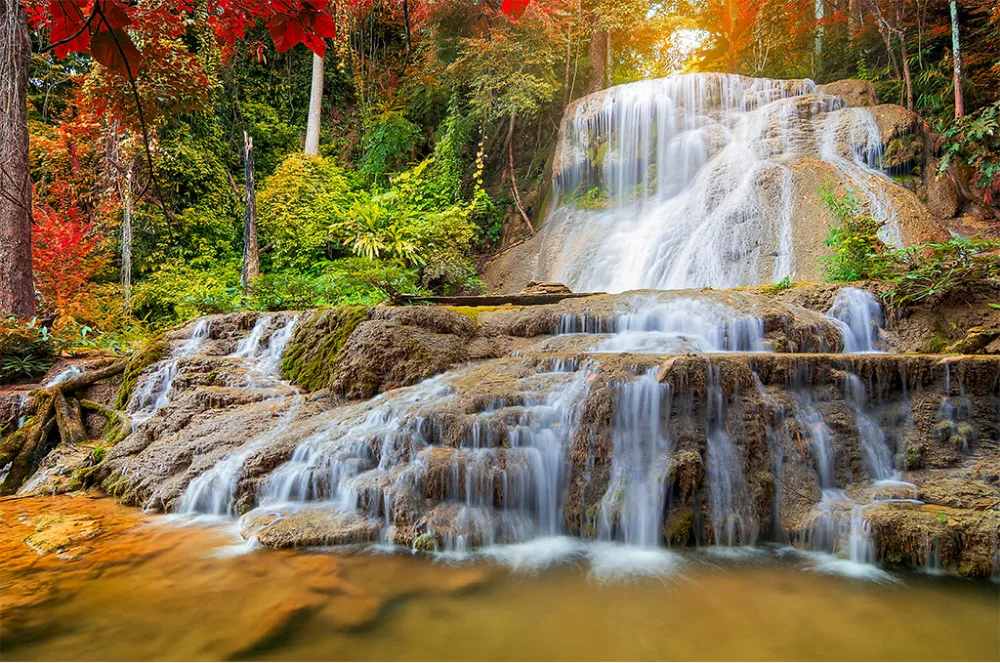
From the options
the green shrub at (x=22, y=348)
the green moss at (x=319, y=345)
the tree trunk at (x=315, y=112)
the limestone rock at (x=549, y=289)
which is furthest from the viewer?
the tree trunk at (x=315, y=112)

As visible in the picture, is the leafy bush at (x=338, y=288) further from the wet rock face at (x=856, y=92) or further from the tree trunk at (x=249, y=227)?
the wet rock face at (x=856, y=92)

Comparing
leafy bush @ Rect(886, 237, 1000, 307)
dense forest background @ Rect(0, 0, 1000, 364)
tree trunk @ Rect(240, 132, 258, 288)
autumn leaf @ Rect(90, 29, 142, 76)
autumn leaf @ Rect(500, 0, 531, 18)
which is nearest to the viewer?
→ autumn leaf @ Rect(90, 29, 142, 76)

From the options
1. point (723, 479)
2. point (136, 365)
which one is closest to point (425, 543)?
point (723, 479)

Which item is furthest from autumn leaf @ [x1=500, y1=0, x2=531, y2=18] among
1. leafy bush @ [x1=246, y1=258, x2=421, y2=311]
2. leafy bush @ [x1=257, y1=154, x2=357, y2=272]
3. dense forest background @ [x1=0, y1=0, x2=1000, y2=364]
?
leafy bush @ [x1=257, y1=154, x2=357, y2=272]

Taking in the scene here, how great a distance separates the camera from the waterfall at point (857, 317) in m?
5.18

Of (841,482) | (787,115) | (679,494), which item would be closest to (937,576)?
(841,482)

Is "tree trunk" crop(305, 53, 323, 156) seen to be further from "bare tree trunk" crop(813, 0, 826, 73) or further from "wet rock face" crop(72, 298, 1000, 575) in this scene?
"bare tree trunk" crop(813, 0, 826, 73)

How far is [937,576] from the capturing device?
275 cm

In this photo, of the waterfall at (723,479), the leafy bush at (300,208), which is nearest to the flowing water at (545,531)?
the waterfall at (723,479)

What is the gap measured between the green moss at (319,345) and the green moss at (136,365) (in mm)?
1759

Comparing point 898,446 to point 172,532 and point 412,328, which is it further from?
point 172,532

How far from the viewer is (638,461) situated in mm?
3477

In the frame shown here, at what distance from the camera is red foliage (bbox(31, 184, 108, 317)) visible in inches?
370

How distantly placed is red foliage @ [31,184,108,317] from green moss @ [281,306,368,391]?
5.90 m
